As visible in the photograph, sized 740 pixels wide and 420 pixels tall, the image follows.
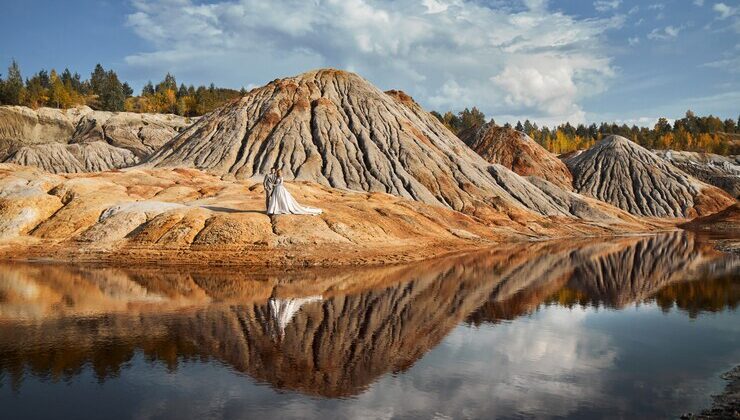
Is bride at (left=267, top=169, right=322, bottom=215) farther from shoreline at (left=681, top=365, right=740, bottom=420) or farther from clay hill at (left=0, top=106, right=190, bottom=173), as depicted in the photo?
clay hill at (left=0, top=106, right=190, bottom=173)

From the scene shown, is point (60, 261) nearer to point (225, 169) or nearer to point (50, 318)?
point (50, 318)

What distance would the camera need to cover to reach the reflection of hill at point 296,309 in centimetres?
1698

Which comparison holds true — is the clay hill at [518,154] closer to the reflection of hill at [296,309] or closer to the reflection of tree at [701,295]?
the reflection of hill at [296,309]

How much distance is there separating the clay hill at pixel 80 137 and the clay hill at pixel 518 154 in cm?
8183

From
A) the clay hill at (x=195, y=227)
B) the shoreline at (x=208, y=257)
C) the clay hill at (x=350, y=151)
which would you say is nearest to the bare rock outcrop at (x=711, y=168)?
the clay hill at (x=350, y=151)

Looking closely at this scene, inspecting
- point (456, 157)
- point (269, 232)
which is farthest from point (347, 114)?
point (269, 232)

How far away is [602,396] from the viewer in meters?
14.6

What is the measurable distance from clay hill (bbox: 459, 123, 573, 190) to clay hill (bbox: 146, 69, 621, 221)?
88.3ft

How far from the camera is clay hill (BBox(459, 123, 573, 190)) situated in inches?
4978

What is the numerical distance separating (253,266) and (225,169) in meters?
48.5

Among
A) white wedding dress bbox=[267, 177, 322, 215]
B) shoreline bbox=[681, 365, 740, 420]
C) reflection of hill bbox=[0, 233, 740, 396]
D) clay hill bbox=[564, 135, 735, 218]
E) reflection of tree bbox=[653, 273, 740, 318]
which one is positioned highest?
clay hill bbox=[564, 135, 735, 218]

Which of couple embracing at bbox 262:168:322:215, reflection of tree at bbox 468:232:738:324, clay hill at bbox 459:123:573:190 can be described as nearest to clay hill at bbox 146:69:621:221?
reflection of tree at bbox 468:232:738:324

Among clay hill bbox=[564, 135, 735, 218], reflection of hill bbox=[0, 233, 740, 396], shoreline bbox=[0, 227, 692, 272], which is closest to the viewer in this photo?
reflection of hill bbox=[0, 233, 740, 396]

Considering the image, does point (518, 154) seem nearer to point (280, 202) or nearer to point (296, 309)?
point (280, 202)
